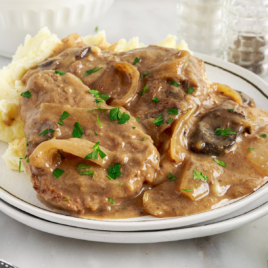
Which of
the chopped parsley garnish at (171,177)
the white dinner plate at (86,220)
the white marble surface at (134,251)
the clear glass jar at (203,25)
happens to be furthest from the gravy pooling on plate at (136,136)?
the clear glass jar at (203,25)

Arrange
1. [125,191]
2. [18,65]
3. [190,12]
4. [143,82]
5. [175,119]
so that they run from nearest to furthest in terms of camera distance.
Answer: [125,191], [175,119], [143,82], [18,65], [190,12]

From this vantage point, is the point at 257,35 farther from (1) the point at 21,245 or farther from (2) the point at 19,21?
(1) the point at 21,245

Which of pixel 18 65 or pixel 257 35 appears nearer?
pixel 18 65

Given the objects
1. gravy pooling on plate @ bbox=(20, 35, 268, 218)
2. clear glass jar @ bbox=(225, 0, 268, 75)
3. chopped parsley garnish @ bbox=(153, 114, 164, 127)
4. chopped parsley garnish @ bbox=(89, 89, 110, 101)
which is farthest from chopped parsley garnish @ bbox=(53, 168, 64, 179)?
clear glass jar @ bbox=(225, 0, 268, 75)

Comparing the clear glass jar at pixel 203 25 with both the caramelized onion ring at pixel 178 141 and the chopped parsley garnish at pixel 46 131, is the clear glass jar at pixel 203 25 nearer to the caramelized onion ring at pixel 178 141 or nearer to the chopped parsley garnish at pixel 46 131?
the caramelized onion ring at pixel 178 141

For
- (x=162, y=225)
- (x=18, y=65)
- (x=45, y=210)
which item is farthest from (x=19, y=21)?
(x=162, y=225)

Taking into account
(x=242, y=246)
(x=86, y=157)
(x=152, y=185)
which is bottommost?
(x=242, y=246)
